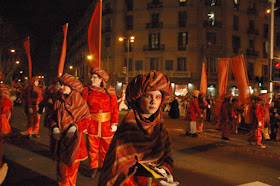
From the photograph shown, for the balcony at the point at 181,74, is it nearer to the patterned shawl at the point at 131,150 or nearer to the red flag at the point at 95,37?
the red flag at the point at 95,37

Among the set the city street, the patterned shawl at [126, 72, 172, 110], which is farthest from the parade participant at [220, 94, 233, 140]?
the patterned shawl at [126, 72, 172, 110]

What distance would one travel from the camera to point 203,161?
21.9 feet

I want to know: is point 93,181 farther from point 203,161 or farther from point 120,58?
point 120,58

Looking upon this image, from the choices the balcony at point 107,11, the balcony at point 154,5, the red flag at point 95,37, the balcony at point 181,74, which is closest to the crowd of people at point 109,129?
the red flag at point 95,37

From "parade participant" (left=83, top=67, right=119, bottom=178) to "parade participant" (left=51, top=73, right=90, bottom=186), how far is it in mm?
951

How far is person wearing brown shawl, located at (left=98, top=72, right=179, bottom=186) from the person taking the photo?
2186 mm

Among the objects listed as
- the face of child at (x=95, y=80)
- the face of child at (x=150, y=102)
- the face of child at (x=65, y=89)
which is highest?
the face of child at (x=95, y=80)

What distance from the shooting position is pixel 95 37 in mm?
6840

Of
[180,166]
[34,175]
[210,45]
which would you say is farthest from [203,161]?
[210,45]

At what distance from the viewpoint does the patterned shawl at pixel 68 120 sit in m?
3.77

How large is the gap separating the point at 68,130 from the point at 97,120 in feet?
4.39

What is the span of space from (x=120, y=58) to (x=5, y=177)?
35444 millimetres

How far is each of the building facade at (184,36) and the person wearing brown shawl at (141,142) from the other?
33.5 metres

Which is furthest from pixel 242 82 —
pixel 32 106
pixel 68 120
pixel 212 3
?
pixel 212 3
